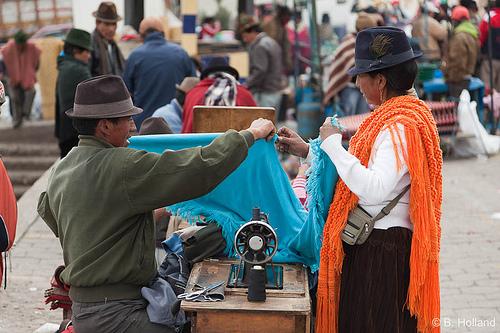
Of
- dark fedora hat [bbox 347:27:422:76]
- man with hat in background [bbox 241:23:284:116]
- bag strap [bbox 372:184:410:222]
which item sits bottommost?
man with hat in background [bbox 241:23:284:116]

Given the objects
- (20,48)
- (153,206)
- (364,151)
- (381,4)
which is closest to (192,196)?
(153,206)

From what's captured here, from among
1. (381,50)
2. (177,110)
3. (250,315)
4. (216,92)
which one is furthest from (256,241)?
(177,110)

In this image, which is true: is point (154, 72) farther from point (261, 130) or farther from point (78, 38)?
point (261, 130)

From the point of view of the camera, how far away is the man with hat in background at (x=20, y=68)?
14.4 m

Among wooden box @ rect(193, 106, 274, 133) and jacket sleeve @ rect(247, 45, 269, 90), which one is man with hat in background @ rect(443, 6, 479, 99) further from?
wooden box @ rect(193, 106, 274, 133)

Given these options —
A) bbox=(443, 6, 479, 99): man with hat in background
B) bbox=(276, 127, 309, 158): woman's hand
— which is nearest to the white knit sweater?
bbox=(276, 127, 309, 158): woman's hand

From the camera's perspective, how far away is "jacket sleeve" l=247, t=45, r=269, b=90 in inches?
470

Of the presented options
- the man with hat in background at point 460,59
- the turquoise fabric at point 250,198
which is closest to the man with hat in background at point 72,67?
the turquoise fabric at point 250,198

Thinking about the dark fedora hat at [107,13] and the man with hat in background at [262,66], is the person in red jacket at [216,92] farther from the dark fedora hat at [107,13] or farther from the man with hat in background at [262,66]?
the man with hat in background at [262,66]

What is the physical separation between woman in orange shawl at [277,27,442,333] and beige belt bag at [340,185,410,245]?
0.02 meters

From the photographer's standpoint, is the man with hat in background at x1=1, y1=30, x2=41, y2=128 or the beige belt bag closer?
the beige belt bag

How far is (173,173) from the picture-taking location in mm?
3369

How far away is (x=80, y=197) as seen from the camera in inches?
136

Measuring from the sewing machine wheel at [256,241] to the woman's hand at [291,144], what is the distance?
64 centimetres
